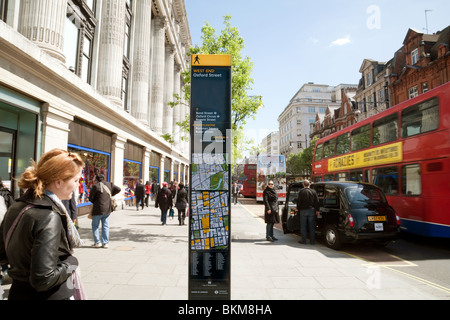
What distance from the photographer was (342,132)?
498 inches

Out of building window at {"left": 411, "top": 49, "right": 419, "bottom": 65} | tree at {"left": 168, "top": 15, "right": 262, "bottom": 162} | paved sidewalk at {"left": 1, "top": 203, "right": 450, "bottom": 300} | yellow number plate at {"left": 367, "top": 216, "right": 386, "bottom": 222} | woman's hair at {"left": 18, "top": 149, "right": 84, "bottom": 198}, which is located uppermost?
building window at {"left": 411, "top": 49, "right": 419, "bottom": 65}

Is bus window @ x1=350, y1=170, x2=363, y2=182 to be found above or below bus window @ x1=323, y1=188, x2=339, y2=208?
above

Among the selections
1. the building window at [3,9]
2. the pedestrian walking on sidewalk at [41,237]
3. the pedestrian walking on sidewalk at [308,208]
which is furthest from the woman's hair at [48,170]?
the building window at [3,9]

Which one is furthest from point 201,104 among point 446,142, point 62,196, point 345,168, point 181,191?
point 345,168

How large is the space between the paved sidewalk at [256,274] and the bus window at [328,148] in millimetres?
7047

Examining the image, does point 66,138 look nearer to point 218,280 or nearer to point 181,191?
point 181,191

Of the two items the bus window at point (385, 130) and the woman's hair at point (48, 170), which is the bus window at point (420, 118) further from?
the woman's hair at point (48, 170)

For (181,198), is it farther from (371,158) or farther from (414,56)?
(414,56)

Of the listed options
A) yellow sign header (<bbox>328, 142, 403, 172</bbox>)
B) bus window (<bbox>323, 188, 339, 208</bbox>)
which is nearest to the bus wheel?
bus window (<bbox>323, 188, 339, 208</bbox>)

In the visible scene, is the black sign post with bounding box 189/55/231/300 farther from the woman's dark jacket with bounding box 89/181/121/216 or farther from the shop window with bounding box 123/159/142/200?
the shop window with bounding box 123/159/142/200

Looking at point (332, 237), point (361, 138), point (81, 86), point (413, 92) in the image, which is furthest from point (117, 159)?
point (413, 92)

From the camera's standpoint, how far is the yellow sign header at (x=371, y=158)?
29.3 feet

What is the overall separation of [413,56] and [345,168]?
27.0 metres

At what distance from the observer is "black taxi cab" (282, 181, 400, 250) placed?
6805 millimetres
